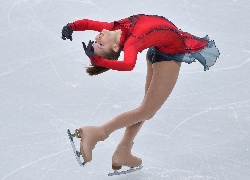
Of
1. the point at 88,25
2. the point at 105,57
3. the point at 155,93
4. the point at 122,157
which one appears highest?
the point at 88,25

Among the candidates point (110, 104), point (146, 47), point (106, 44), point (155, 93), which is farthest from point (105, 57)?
point (110, 104)

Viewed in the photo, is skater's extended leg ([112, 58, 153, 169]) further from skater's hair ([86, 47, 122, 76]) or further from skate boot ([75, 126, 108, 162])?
skater's hair ([86, 47, 122, 76])

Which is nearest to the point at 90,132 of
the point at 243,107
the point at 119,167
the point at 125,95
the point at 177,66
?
the point at 119,167

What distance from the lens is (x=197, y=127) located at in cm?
310

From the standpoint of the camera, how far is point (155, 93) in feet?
8.30

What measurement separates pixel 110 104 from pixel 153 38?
958 millimetres

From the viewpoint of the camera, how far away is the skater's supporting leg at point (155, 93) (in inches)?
98.7

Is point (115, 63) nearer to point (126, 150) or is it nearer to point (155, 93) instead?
point (155, 93)

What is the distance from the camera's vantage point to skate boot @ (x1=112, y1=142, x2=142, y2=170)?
2.77 meters

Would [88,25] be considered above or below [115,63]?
above

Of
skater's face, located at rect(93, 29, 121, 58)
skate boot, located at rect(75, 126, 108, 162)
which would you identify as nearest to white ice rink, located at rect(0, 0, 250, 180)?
skate boot, located at rect(75, 126, 108, 162)

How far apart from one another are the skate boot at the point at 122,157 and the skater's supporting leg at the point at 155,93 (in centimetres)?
23

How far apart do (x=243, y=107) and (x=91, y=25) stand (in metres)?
1.23

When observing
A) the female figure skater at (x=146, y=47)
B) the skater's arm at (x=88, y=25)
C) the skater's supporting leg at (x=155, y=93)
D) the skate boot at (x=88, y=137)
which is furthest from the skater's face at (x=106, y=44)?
the skate boot at (x=88, y=137)
